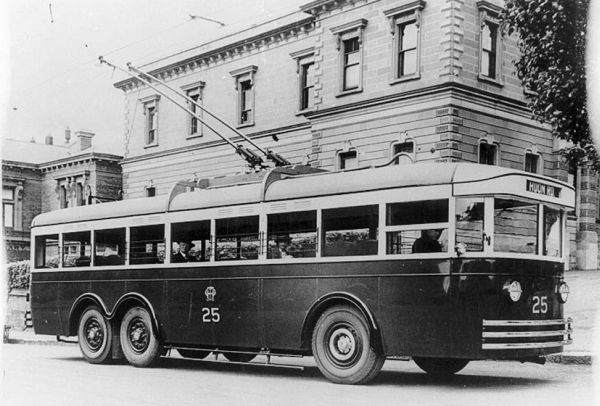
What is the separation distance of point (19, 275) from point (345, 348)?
2718 centimetres

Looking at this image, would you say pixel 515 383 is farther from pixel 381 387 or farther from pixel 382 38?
pixel 382 38

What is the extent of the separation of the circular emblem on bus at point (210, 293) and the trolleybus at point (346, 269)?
0.07m

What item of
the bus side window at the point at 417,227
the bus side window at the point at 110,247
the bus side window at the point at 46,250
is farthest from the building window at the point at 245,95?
the bus side window at the point at 417,227

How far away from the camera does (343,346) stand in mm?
10617

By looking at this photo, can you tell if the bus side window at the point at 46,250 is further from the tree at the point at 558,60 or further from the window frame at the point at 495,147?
the window frame at the point at 495,147

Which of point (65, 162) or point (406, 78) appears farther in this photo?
point (65, 162)

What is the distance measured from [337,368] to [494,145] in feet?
60.9

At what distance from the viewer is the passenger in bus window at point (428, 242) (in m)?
10.0

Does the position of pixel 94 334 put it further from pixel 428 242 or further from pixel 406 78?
pixel 406 78

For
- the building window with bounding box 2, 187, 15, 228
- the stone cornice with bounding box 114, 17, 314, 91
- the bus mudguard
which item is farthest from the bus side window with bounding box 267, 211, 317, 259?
the building window with bounding box 2, 187, 15, 228

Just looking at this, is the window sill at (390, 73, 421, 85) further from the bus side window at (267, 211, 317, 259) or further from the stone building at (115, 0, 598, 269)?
the bus side window at (267, 211, 317, 259)

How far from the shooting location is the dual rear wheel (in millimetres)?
13367

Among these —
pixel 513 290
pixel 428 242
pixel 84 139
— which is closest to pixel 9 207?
pixel 84 139

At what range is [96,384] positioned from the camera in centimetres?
1093
